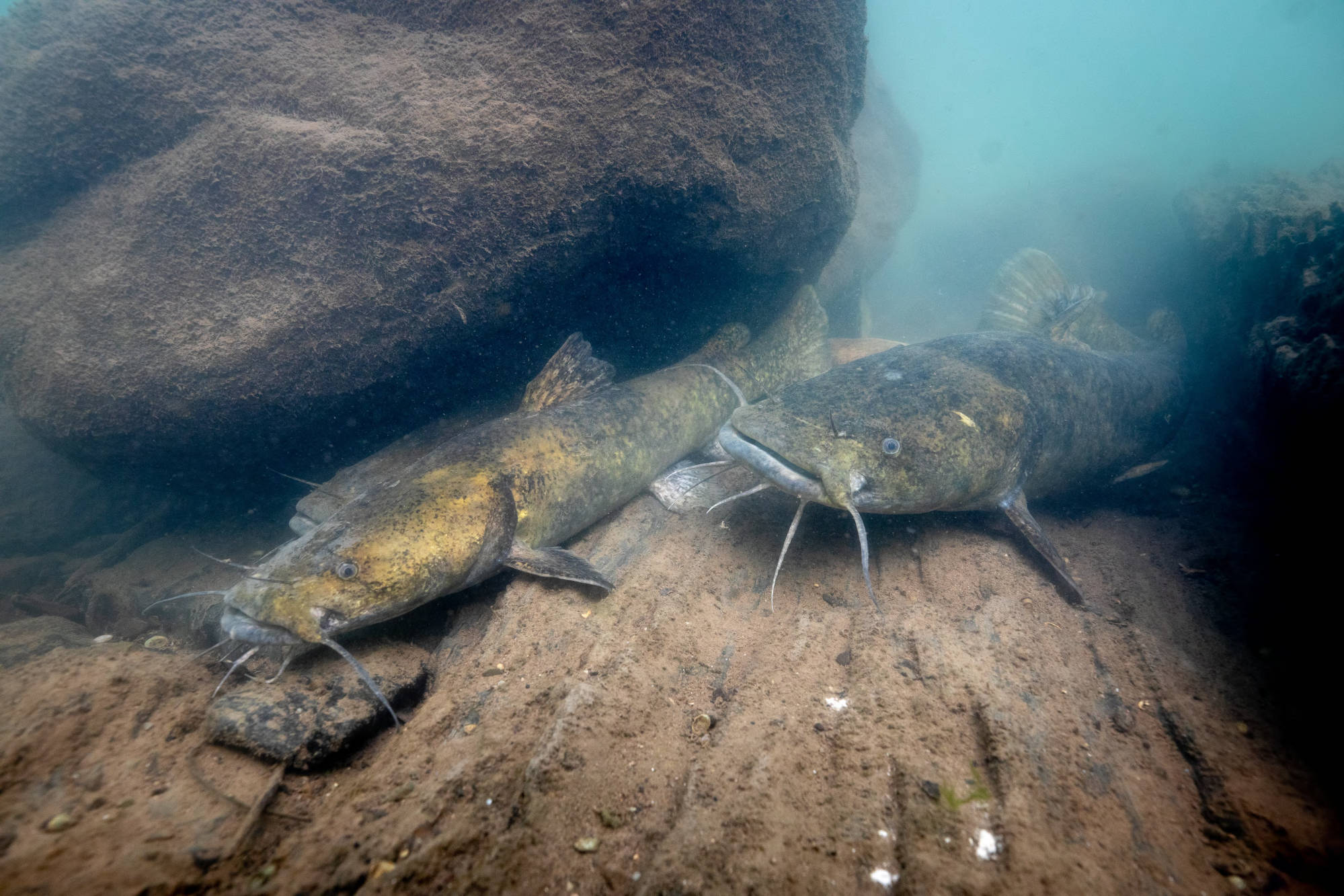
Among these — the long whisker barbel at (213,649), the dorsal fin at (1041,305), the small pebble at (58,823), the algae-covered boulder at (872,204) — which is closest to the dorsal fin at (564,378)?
the long whisker barbel at (213,649)

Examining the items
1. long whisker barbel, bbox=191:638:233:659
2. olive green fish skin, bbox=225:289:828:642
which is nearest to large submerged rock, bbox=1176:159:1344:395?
olive green fish skin, bbox=225:289:828:642

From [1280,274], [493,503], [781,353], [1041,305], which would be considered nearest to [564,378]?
[493,503]

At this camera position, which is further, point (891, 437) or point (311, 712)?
point (891, 437)

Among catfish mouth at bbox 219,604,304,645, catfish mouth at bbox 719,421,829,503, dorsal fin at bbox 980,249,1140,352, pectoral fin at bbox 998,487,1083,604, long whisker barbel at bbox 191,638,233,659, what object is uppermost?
dorsal fin at bbox 980,249,1140,352

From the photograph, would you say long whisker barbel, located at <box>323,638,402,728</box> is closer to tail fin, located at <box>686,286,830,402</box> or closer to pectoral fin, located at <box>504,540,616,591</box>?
pectoral fin, located at <box>504,540,616,591</box>

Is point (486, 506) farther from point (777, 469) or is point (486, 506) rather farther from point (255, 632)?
point (777, 469)

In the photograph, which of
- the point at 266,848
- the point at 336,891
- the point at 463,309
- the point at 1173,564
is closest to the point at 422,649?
the point at 266,848

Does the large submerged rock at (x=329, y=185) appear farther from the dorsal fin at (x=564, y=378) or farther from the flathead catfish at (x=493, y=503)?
the flathead catfish at (x=493, y=503)
